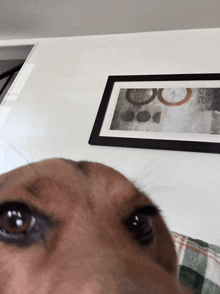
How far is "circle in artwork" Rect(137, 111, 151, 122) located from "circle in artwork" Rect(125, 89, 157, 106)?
2.1 inches

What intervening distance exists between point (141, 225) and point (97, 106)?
699mm

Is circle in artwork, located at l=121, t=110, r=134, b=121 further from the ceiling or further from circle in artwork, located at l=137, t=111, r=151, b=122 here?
the ceiling

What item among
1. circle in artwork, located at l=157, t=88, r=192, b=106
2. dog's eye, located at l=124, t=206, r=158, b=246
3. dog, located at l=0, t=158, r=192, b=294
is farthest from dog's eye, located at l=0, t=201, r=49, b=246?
circle in artwork, located at l=157, t=88, r=192, b=106

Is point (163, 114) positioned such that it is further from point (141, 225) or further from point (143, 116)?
point (141, 225)

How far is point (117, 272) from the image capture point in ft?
1.48

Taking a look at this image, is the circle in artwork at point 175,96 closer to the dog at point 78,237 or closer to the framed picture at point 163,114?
the framed picture at point 163,114

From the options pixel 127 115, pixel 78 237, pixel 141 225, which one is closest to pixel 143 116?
pixel 127 115

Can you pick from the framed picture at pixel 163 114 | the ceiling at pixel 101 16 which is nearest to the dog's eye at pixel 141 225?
the framed picture at pixel 163 114

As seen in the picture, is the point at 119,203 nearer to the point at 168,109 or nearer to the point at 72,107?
the point at 168,109

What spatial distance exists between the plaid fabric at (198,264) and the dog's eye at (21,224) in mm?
435

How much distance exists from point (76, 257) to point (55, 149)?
680mm

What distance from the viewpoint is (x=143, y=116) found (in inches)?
44.0

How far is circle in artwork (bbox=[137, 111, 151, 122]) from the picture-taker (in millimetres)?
1106

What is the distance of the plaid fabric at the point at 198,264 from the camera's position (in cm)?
72
